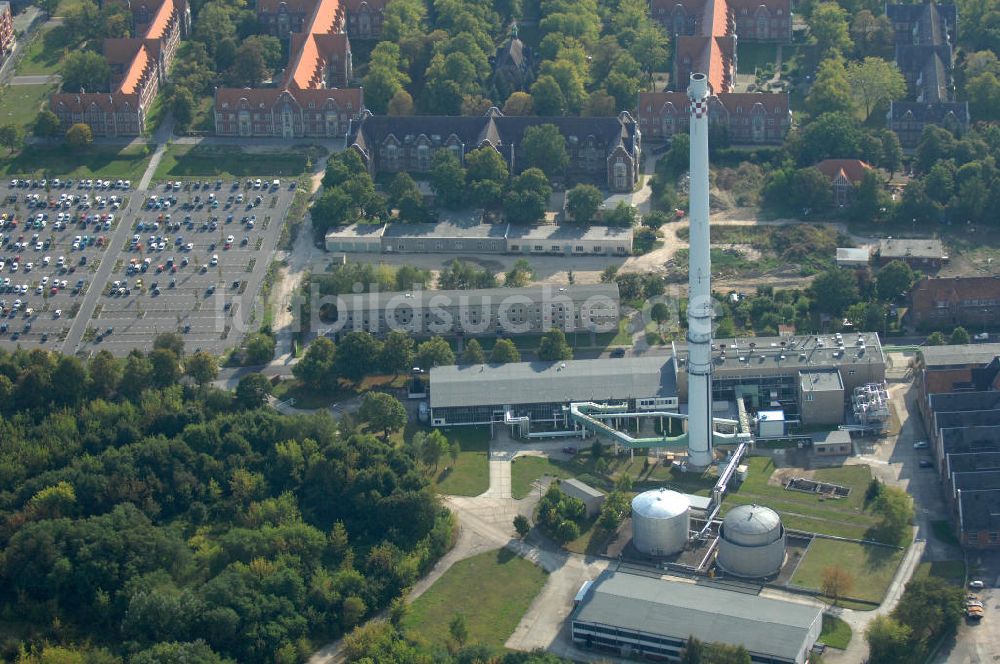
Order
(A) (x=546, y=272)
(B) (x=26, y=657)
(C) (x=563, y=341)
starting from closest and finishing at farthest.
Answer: (B) (x=26, y=657)
(C) (x=563, y=341)
(A) (x=546, y=272)

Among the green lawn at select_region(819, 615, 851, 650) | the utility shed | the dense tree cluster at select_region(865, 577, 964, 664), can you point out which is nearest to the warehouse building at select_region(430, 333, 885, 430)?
the utility shed

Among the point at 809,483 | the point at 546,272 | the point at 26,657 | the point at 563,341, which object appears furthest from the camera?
the point at 546,272

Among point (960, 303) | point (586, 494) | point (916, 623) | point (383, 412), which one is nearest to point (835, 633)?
point (916, 623)

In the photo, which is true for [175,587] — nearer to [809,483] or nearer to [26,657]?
[26,657]

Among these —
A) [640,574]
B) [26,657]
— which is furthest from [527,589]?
[26,657]

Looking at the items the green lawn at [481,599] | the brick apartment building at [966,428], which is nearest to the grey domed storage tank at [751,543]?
the green lawn at [481,599]

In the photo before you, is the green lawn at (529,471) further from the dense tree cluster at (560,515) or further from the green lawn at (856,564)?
the green lawn at (856,564)
